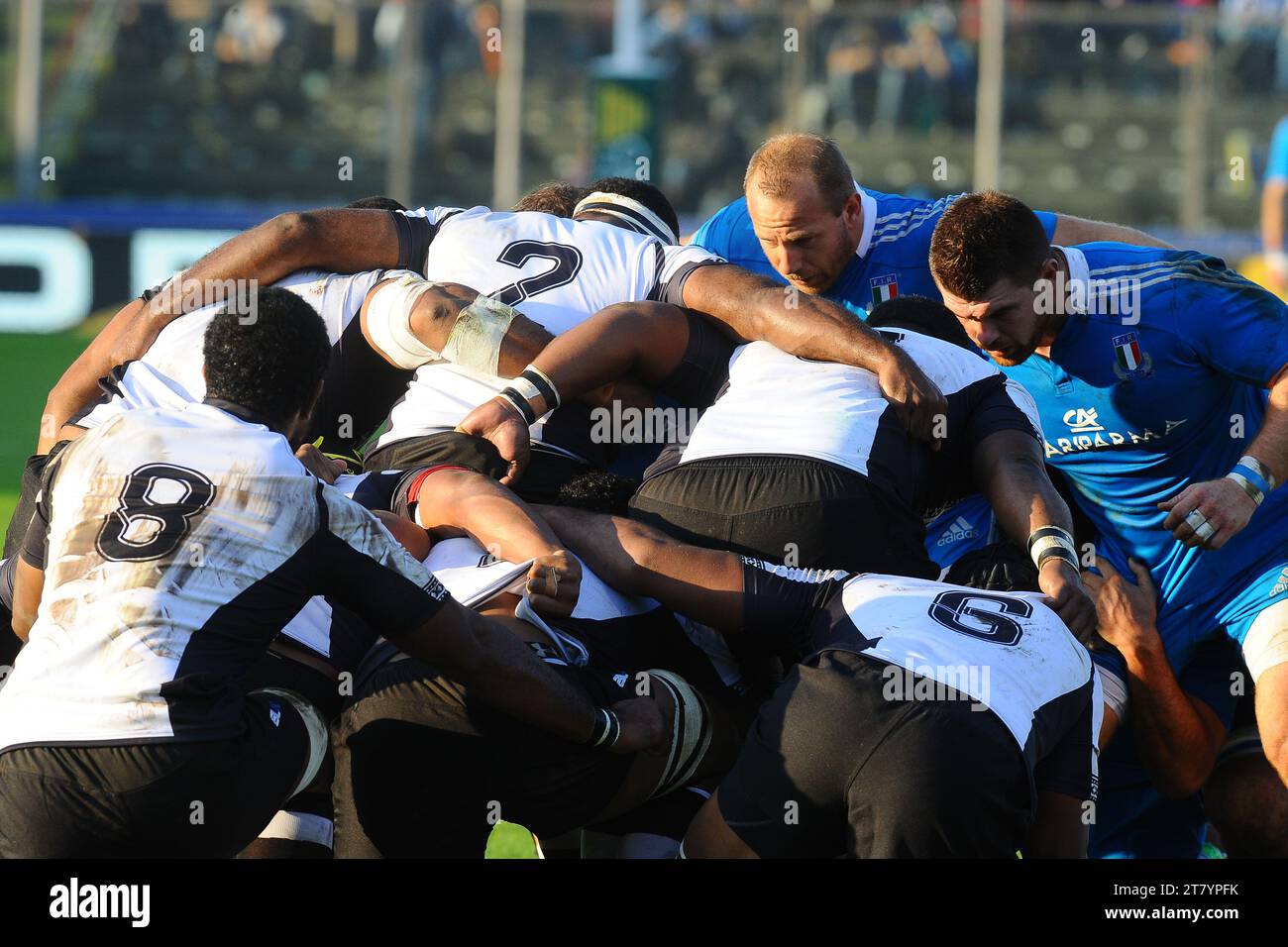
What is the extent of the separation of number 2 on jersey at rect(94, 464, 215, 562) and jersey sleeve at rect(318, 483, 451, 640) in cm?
27

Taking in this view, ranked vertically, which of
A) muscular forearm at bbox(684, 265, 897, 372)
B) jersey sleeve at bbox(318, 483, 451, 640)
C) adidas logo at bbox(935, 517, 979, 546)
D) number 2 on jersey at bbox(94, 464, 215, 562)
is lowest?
adidas logo at bbox(935, 517, 979, 546)

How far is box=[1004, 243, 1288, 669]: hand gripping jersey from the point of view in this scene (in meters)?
4.72

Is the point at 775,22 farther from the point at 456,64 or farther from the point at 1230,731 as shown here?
the point at 1230,731

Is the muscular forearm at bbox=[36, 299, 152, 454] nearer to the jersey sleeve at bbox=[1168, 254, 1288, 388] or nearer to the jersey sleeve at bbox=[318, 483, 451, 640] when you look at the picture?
the jersey sleeve at bbox=[318, 483, 451, 640]

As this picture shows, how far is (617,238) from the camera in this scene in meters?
5.00

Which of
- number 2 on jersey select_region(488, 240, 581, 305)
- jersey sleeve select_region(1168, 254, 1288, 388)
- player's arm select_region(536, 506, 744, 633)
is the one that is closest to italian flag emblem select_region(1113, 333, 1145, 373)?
jersey sleeve select_region(1168, 254, 1288, 388)

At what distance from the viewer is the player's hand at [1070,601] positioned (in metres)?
3.97

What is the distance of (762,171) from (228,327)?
2.22 meters

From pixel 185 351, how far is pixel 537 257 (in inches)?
42.4

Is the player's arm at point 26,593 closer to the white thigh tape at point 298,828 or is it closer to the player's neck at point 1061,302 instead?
the white thigh tape at point 298,828

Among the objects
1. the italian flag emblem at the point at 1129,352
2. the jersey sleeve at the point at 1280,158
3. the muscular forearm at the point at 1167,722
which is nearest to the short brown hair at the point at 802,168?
the italian flag emblem at the point at 1129,352

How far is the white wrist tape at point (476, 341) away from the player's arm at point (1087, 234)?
85.7 inches

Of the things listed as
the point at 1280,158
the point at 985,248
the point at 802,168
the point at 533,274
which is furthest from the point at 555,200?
the point at 1280,158
